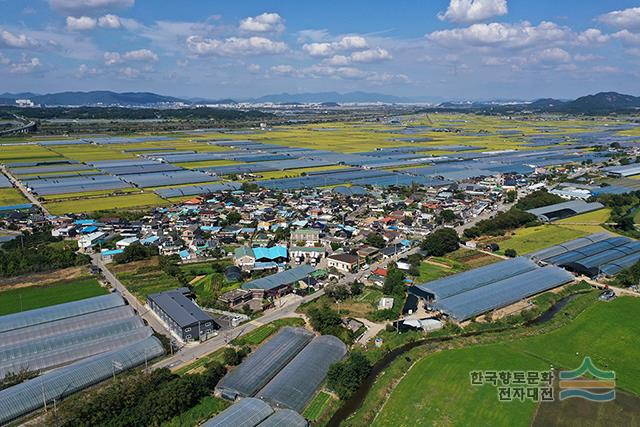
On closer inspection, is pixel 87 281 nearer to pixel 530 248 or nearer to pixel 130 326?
pixel 130 326

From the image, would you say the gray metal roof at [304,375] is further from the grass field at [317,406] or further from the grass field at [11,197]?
the grass field at [11,197]

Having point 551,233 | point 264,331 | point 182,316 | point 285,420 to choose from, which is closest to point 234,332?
point 264,331

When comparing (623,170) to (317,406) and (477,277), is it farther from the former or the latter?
(317,406)

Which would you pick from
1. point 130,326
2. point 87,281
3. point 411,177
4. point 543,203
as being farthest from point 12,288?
A: point 411,177

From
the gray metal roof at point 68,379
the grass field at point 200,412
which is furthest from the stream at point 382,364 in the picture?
the gray metal roof at point 68,379

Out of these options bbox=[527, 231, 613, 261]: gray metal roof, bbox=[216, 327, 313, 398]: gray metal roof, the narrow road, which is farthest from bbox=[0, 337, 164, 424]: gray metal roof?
the narrow road

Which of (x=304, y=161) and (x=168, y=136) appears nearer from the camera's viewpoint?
(x=304, y=161)

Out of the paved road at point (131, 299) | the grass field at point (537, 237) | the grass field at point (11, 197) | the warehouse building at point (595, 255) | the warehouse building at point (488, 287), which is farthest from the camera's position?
the grass field at point (11, 197)
